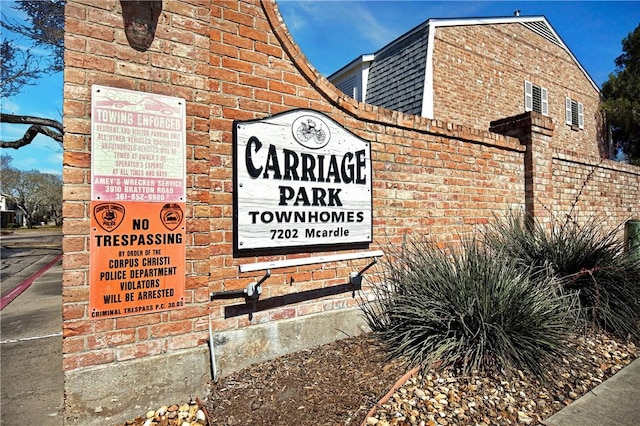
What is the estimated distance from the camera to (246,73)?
353 cm

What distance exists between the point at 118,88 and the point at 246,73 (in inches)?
46.9

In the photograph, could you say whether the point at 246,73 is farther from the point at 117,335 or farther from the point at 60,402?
the point at 60,402

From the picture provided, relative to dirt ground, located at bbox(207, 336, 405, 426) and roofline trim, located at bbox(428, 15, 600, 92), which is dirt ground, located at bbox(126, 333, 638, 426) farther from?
roofline trim, located at bbox(428, 15, 600, 92)

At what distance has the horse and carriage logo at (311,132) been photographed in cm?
379

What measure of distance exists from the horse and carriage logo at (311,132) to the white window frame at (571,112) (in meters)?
15.8

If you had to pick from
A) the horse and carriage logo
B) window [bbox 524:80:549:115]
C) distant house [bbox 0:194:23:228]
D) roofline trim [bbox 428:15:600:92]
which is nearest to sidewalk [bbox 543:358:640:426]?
the horse and carriage logo

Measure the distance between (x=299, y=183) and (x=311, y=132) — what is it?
554mm

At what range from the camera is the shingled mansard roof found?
11078 millimetres

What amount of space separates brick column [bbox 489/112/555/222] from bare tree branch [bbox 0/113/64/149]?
11263 mm

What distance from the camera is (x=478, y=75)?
12477 millimetres

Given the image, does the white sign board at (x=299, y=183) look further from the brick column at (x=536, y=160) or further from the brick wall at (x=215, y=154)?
the brick column at (x=536, y=160)

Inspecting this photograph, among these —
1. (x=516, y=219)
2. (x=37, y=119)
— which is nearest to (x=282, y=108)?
(x=516, y=219)

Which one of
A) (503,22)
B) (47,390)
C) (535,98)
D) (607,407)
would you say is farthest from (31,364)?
(535,98)

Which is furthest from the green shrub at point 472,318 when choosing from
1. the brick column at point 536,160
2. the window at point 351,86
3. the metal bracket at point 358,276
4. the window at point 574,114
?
the window at point 574,114
